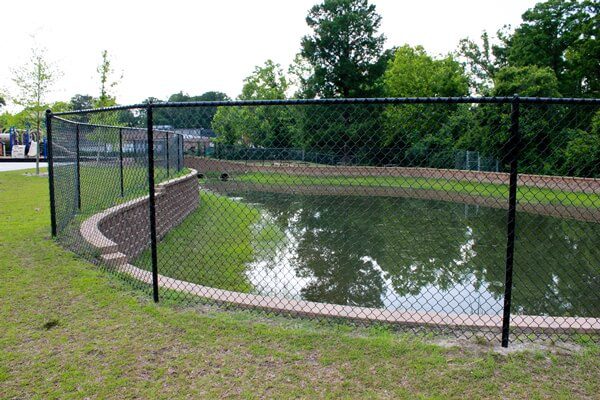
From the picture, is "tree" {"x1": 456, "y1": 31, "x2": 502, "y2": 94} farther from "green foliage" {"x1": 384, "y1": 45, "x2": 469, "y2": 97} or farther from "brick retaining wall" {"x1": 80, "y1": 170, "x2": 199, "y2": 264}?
"brick retaining wall" {"x1": 80, "y1": 170, "x2": 199, "y2": 264}

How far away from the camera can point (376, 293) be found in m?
6.62

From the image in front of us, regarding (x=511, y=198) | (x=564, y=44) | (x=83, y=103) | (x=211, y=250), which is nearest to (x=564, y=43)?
(x=564, y=44)

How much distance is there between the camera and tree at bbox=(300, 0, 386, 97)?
3016 cm

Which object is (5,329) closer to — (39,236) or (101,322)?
(101,322)

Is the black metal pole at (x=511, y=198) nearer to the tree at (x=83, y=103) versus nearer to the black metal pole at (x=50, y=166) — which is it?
the black metal pole at (x=50, y=166)

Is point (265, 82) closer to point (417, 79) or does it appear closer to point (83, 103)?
point (417, 79)

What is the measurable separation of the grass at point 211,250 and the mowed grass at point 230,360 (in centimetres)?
264

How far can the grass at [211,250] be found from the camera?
680cm

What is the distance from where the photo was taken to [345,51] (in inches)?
1200

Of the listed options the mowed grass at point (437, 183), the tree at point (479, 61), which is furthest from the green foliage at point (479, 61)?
the mowed grass at point (437, 183)

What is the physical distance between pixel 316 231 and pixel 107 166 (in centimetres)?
484

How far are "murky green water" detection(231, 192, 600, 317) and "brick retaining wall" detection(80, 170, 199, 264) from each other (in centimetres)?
193

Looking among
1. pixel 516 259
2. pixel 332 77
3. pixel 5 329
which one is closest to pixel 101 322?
pixel 5 329

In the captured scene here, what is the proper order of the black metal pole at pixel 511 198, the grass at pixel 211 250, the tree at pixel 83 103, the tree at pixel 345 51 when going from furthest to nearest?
1. the tree at pixel 345 51
2. the tree at pixel 83 103
3. the grass at pixel 211 250
4. the black metal pole at pixel 511 198
